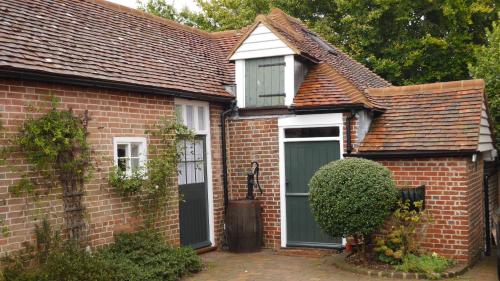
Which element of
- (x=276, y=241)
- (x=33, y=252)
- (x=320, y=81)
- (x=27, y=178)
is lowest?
(x=276, y=241)

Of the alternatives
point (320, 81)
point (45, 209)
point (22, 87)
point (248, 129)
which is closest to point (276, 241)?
point (248, 129)

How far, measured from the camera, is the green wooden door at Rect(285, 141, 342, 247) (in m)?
10.6

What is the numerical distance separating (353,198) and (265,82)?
12.3ft

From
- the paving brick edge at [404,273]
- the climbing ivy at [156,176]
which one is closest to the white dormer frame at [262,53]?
the climbing ivy at [156,176]

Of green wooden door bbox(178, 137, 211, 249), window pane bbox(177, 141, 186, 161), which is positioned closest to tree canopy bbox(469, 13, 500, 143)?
green wooden door bbox(178, 137, 211, 249)

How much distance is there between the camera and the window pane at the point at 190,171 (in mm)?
10544

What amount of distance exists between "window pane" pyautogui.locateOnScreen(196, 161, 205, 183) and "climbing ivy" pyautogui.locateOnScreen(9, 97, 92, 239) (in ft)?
10.3

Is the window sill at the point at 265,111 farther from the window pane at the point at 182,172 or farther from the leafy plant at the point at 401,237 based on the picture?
the leafy plant at the point at 401,237

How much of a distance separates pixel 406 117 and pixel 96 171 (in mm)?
5945

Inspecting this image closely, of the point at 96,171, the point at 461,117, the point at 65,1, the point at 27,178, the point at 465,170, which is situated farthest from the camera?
the point at 65,1

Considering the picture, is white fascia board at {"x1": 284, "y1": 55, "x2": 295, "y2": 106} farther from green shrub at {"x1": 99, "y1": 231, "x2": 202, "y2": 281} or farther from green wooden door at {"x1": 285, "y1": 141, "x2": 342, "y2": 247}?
green shrub at {"x1": 99, "y1": 231, "x2": 202, "y2": 281}

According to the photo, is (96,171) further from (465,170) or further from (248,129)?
(465,170)

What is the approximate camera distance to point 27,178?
23.4 feet

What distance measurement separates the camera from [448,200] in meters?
9.21
